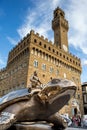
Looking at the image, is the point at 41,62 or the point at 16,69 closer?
the point at 41,62

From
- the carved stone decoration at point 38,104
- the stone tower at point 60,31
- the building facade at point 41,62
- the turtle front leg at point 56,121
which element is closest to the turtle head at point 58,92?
the carved stone decoration at point 38,104

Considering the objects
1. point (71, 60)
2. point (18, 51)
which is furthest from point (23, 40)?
point (71, 60)

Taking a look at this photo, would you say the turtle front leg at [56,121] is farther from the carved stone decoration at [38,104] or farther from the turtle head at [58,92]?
the turtle head at [58,92]

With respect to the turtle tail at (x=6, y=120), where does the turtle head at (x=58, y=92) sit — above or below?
above

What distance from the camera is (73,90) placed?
2.95 meters

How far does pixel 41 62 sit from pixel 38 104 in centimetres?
2392

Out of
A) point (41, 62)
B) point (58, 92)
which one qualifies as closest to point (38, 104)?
point (58, 92)

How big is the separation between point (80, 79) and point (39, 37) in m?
16.1

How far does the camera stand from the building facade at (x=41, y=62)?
25.8 metres

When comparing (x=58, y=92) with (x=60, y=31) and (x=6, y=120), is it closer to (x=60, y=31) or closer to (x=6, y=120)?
(x=6, y=120)

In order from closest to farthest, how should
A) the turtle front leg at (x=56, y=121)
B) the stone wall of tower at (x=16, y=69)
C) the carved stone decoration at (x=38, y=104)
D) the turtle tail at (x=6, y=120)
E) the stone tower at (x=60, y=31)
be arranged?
the turtle tail at (x=6, y=120) → the carved stone decoration at (x=38, y=104) → the turtle front leg at (x=56, y=121) → the stone wall of tower at (x=16, y=69) → the stone tower at (x=60, y=31)

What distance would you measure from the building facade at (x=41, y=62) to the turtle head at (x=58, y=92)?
66.7ft

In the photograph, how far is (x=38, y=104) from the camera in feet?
10.9

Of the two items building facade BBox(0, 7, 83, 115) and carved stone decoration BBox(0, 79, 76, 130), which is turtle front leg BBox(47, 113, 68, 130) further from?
building facade BBox(0, 7, 83, 115)
